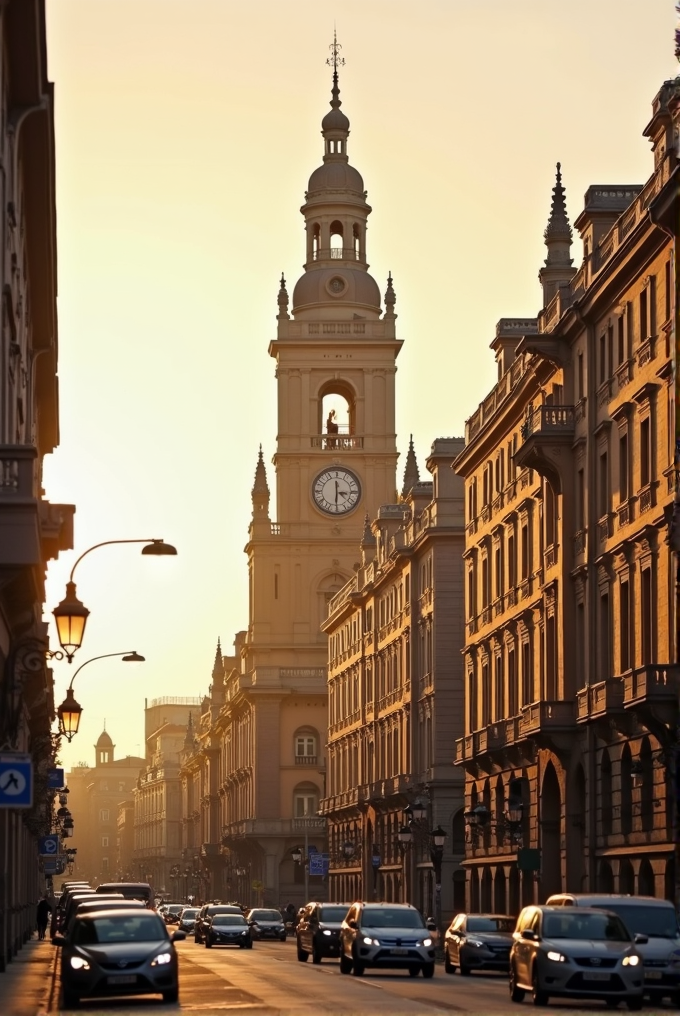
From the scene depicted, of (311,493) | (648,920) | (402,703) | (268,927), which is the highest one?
(311,493)

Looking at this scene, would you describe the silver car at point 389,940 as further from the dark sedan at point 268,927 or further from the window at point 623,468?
the dark sedan at point 268,927

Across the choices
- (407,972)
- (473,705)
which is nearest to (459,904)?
(473,705)

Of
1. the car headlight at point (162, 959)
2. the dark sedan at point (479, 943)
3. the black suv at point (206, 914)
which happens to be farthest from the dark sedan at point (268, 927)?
the car headlight at point (162, 959)

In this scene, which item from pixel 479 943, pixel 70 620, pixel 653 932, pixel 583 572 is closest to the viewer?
pixel 70 620

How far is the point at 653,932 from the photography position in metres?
36.5

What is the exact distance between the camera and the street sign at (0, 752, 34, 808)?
2481cm

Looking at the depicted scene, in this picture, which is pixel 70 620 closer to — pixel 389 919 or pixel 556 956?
pixel 556 956

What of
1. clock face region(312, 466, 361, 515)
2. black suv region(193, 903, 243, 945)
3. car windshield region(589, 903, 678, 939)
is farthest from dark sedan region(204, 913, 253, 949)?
clock face region(312, 466, 361, 515)

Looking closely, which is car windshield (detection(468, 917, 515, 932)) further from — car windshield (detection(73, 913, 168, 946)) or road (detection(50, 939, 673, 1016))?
car windshield (detection(73, 913, 168, 946))

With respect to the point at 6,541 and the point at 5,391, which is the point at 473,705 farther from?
the point at 6,541

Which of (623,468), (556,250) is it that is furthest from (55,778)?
(556,250)

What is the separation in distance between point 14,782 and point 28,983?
17.9m

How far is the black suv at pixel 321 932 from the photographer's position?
56438 mm

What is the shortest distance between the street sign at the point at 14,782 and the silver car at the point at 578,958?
11.3 meters
